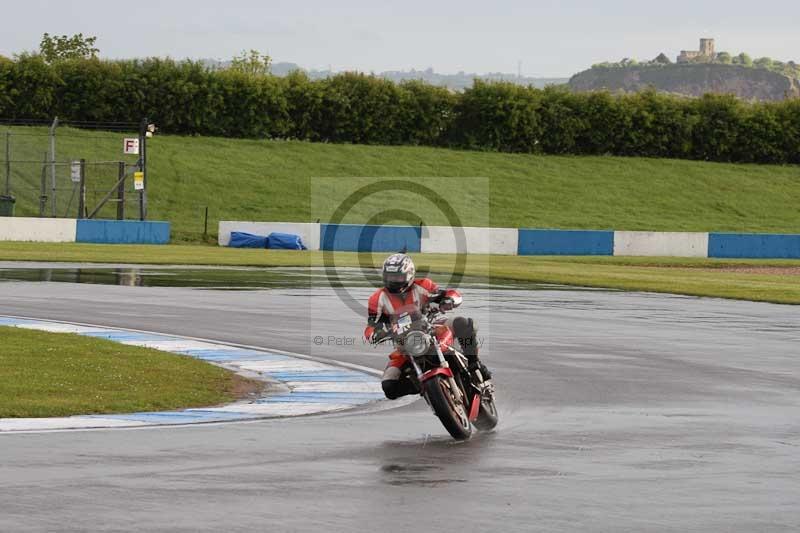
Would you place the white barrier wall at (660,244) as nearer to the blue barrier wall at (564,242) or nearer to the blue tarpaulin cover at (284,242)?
the blue barrier wall at (564,242)

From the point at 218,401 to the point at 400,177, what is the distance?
56424 mm

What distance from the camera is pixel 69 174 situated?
194 ft

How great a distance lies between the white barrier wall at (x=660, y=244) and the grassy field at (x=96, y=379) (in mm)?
38216

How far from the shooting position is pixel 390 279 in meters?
12.2

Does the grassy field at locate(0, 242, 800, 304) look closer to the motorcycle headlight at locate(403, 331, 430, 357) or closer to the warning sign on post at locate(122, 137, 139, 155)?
the warning sign on post at locate(122, 137, 139, 155)

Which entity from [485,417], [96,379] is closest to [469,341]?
[485,417]

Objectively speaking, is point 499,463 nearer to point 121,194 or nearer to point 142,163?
point 142,163

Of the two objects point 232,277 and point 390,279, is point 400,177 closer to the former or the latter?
point 232,277

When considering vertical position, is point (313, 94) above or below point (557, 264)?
above

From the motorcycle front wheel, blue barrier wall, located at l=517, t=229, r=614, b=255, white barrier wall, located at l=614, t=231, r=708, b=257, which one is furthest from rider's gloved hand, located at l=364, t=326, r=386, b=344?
white barrier wall, located at l=614, t=231, r=708, b=257

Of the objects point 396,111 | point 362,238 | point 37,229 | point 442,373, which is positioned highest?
point 396,111

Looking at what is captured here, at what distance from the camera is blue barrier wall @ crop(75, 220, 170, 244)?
162 ft

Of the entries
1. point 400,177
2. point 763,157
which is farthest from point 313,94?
point 763,157

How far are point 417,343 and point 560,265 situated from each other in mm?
34272
